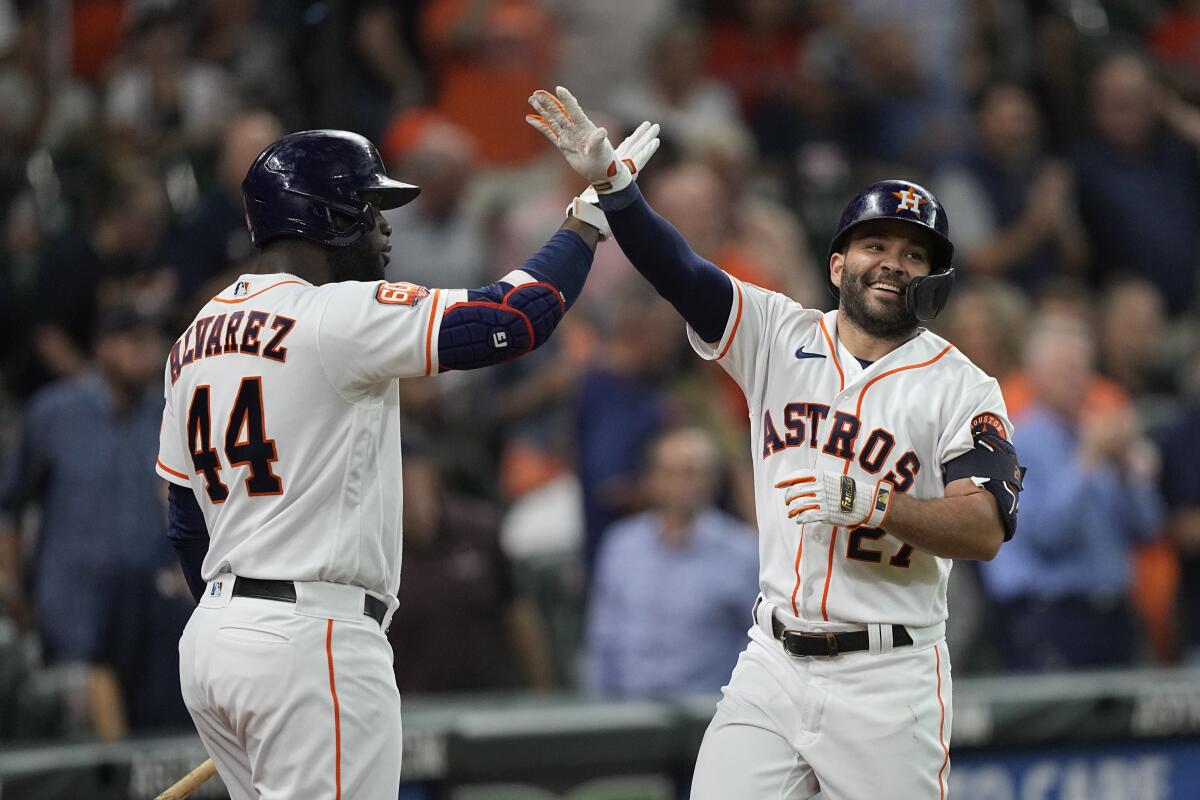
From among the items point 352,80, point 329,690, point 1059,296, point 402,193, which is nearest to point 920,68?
point 1059,296

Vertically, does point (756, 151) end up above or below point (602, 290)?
above

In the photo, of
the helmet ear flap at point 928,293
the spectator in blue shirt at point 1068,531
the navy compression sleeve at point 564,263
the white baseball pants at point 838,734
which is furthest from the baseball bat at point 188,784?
the spectator in blue shirt at point 1068,531

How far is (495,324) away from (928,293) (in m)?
1.14

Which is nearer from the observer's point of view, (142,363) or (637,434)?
(142,363)

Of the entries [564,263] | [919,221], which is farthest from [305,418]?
[919,221]

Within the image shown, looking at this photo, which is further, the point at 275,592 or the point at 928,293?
the point at 928,293

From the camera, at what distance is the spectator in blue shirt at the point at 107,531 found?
633cm

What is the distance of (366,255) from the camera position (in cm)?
404

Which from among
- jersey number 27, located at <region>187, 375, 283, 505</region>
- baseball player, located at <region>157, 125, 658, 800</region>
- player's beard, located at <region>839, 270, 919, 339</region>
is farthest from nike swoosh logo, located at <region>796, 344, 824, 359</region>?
jersey number 27, located at <region>187, 375, 283, 505</region>

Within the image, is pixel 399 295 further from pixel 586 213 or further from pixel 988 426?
pixel 988 426

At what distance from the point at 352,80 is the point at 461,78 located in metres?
0.67

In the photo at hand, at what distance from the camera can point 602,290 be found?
838 cm

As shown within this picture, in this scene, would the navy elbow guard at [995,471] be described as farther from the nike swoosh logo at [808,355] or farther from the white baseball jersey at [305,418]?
the white baseball jersey at [305,418]

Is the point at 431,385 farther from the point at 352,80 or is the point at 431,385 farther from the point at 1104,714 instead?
the point at 1104,714
